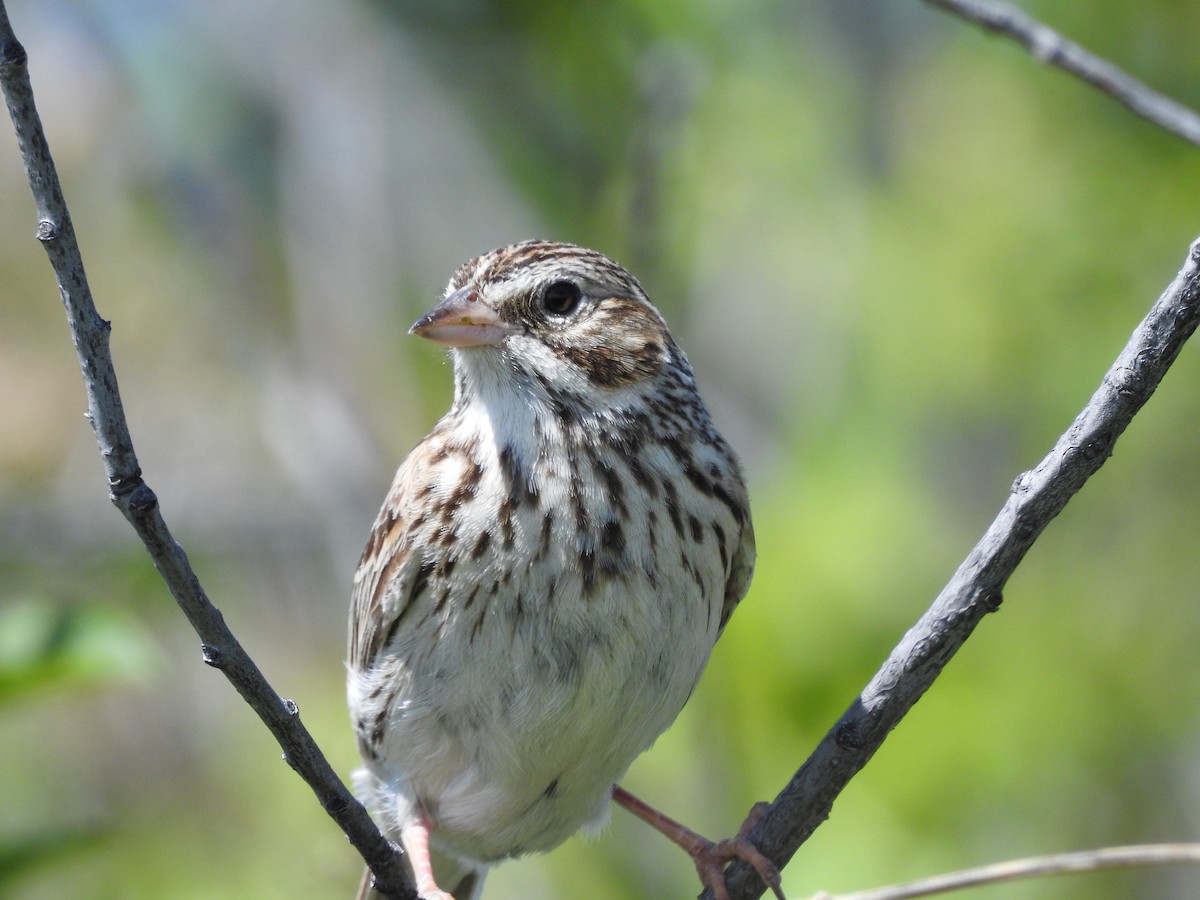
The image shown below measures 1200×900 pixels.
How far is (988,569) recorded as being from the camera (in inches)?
113

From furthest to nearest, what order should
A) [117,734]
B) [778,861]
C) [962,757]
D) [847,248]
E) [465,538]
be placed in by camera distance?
[117,734]
[847,248]
[962,757]
[465,538]
[778,861]

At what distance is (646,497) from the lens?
3.79 metres

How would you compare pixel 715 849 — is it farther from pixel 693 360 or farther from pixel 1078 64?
pixel 693 360

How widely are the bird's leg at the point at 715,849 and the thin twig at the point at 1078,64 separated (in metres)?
1.90

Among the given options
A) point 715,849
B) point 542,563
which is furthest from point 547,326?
point 715,849

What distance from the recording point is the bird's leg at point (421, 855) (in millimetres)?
4093

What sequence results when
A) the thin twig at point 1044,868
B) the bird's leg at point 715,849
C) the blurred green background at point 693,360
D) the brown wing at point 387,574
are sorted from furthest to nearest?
the blurred green background at point 693,360 → the brown wing at point 387,574 → the bird's leg at point 715,849 → the thin twig at point 1044,868

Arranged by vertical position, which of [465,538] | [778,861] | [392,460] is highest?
[392,460]

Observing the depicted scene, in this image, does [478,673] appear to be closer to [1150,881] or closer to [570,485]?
[570,485]

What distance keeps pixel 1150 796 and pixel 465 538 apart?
4127mm

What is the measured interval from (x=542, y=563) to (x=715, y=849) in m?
0.94

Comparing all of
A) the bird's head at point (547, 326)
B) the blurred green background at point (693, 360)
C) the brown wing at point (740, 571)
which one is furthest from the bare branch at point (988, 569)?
the blurred green background at point (693, 360)

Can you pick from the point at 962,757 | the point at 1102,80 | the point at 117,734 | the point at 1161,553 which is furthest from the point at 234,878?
the point at 1102,80

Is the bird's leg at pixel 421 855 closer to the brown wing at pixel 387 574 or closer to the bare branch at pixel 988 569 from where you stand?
the brown wing at pixel 387 574
